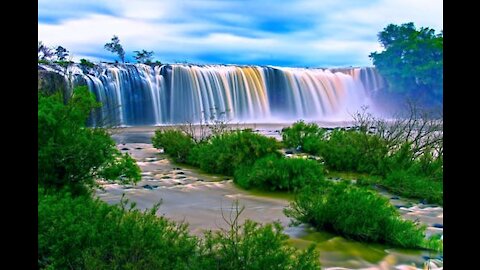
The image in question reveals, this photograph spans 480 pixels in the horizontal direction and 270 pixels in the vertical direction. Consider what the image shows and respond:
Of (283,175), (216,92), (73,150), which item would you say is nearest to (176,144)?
(283,175)

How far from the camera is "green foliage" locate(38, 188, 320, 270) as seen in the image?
10.4 feet

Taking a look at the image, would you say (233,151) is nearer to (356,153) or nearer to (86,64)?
(356,153)

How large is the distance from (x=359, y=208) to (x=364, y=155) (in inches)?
191

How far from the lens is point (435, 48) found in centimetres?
4400

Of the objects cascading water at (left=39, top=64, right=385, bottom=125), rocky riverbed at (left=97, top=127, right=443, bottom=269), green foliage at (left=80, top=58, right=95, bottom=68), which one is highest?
green foliage at (left=80, top=58, right=95, bottom=68)

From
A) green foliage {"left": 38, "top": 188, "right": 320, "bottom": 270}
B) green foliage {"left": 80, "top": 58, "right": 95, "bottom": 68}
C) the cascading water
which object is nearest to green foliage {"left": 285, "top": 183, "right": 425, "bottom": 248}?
green foliage {"left": 38, "top": 188, "right": 320, "bottom": 270}

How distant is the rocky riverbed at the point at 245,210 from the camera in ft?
15.8

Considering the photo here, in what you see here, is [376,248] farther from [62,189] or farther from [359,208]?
[62,189]

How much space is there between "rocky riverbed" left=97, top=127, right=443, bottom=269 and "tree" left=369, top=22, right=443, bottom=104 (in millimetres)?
39912

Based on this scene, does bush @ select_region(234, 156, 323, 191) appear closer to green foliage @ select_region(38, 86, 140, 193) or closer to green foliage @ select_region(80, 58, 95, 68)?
green foliage @ select_region(38, 86, 140, 193)

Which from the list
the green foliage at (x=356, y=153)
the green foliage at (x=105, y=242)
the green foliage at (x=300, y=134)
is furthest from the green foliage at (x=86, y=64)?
the green foliage at (x=105, y=242)

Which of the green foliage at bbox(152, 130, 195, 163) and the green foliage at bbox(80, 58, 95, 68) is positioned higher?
the green foliage at bbox(80, 58, 95, 68)
